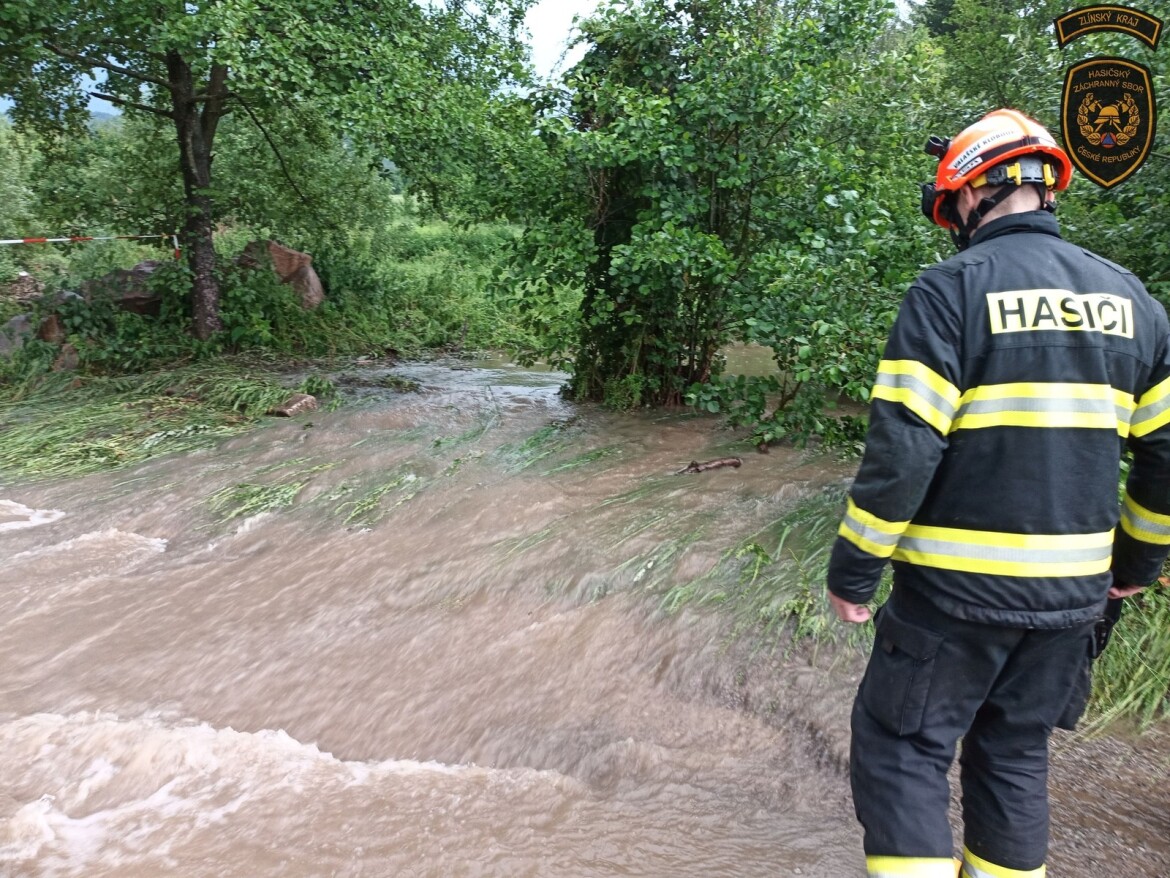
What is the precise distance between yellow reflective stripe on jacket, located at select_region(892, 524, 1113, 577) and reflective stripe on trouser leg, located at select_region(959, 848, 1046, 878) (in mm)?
772

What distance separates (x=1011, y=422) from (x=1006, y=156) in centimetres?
65

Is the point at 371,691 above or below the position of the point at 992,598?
below

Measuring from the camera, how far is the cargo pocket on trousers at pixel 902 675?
6.68 ft

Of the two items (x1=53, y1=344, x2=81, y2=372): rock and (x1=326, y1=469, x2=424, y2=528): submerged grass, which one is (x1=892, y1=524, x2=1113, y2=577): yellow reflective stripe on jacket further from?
(x1=53, y1=344, x2=81, y2=372): rock

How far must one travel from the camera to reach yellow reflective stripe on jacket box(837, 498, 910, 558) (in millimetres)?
2010

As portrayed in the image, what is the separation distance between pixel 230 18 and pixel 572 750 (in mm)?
6602

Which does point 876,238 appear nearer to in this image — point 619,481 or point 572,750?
point 619,481

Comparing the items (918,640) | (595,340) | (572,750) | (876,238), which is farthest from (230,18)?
(918,640)

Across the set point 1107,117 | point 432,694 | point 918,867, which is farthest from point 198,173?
point 918,867

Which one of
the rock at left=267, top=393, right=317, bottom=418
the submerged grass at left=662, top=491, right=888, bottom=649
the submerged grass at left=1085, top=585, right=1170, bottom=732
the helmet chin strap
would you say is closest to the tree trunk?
the rock at left=267, top=393, right=317, bottom=418

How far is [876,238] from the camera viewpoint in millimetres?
5406

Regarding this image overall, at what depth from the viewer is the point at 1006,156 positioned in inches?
80.7

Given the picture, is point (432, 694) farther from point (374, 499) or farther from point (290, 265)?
point (290, 265)

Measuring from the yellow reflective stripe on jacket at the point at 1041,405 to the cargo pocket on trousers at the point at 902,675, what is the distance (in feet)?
1.71
